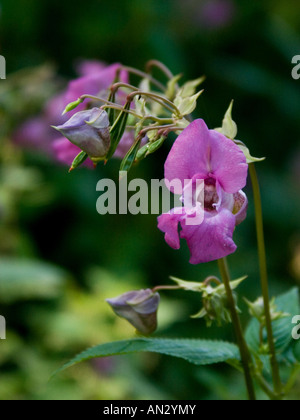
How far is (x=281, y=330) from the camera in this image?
2.71 ft

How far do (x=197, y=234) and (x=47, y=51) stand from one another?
6.30ft

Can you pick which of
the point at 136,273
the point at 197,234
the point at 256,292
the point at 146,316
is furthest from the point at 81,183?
the point at 197,234

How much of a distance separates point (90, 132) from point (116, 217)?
5.11 ft

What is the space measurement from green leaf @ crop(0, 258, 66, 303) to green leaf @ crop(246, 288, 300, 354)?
714 mm

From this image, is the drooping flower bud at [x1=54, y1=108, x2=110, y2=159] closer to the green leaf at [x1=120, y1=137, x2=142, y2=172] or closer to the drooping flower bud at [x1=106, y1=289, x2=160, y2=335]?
the green leaf at [x1=120, y1=137, x2=142, y2=172]

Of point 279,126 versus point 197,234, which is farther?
point 279,126

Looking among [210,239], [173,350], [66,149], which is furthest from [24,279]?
[210,239]

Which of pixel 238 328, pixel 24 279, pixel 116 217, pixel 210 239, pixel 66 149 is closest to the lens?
pixel 210 239

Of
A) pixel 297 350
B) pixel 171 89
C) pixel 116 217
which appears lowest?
pixel 297 350

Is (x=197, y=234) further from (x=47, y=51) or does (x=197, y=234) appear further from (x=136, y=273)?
(x=47, y=51)

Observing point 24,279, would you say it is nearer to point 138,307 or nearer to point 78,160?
point 138,307

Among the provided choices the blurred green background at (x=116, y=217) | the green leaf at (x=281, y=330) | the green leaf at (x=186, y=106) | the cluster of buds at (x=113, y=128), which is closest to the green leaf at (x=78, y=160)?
the cluster of buds at (x=113, y=128)
